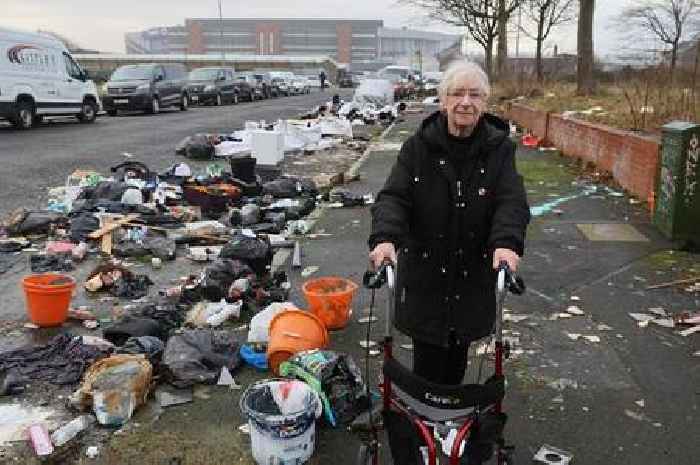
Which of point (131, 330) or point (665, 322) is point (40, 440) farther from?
point (665, 322)

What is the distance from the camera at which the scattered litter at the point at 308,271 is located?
6894mm

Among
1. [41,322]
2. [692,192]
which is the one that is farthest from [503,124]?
[692,192]

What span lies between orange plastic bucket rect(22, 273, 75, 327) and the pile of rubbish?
3.1 inches

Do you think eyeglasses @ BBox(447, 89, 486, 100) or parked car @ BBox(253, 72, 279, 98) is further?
parked car @ BBox(253, 72, 279, 98)

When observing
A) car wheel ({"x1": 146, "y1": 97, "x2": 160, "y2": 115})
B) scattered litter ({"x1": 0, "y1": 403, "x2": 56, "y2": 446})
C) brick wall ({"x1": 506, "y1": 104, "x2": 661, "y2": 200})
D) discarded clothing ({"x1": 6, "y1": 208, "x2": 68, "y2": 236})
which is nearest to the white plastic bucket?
scattered litter ({"x1": 0, "y1": 403, "x2": 56, "y2": 446})

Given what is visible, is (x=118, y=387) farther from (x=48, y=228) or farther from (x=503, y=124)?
(x=48, y=228)

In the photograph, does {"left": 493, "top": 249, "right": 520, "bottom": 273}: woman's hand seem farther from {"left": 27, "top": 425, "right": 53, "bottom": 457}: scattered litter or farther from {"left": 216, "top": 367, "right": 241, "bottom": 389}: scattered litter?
{"left": 27, "top": 425, "right": 53, "bottom": 457}: scattered litter

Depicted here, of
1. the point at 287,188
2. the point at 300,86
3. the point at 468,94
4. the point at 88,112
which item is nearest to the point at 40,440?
the point at 468,94

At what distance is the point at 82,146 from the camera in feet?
54.1

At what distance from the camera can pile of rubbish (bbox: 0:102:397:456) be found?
413 centimetres

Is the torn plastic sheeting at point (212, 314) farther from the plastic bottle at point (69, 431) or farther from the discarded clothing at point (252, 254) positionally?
the plastic bottle at point (69, 431)

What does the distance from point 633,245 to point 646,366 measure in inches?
130

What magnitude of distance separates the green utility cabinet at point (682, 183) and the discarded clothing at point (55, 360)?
623 cm

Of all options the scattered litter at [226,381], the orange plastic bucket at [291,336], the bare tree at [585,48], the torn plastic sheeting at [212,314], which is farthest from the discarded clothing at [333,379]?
the bare tree at [585,48]
